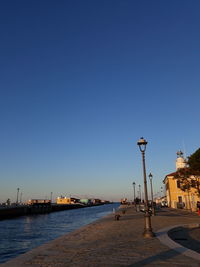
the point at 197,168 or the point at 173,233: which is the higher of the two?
the point at 197,168

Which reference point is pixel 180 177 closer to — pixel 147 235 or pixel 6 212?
pixel 147 235

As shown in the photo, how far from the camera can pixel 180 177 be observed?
28.5 m

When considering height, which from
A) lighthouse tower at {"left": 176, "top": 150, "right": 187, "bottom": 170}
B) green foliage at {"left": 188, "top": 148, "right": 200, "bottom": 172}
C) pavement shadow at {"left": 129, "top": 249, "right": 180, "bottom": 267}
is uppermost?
lighthouse tower at {"left": 176, "top": 150, "right": 187, "bottom": 170}

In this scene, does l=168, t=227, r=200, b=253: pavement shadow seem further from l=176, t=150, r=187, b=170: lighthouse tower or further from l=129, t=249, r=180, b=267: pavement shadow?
l=176, t=150, r=187, b=170: lighthouse tower

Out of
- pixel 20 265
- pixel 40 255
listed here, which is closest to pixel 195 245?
pixel 40 255

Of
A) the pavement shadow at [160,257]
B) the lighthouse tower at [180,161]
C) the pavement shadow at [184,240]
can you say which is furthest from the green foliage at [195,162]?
the lighthouse tower at [180,161]

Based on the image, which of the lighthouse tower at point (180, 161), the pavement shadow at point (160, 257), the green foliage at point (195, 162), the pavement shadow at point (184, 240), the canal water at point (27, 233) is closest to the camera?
the pavement shadow at point (160, 257)

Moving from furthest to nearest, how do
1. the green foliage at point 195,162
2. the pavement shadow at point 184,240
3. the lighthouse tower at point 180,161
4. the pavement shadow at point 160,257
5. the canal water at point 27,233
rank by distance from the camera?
the lighthouse tower at point 180,161
the green foliage at point 195,162
the canal water at point 27,233
the pavement shadow at point 184,240
the pavement shadow at point 160,257

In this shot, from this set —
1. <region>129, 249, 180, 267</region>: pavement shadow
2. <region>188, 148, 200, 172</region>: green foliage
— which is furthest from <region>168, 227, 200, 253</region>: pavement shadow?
<region>188, 148, 200, 172</region>: green foliage

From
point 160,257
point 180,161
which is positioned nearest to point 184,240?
point 160,257

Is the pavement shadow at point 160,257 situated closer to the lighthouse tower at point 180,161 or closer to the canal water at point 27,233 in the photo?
the canal water at point 27,233

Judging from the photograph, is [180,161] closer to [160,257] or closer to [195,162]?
[195,162]

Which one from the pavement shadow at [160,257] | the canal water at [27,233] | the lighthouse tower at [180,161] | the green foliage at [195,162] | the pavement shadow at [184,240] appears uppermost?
the lighthouse tower at [180,161]

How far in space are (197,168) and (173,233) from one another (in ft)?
42.7
